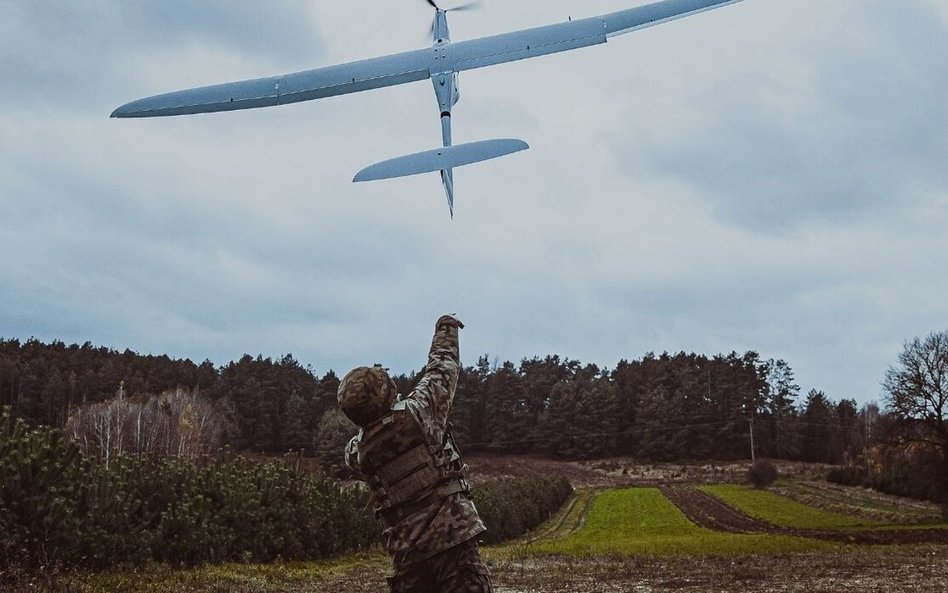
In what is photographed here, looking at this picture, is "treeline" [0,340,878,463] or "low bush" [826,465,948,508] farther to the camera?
"treeline" [0,340,878,463]

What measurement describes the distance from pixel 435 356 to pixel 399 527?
3.10 feet

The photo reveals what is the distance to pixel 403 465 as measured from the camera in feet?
14.1

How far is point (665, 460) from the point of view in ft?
313

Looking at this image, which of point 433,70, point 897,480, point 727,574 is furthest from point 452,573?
point 897,480

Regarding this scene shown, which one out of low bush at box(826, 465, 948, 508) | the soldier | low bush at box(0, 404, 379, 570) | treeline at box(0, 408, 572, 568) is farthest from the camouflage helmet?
low bush at box(826, 465, 948, 508)

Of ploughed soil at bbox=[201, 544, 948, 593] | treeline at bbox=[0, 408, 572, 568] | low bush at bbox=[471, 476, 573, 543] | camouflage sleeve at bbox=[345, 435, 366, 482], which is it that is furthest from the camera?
low bush at bbox=[471, 476, 573, 543]

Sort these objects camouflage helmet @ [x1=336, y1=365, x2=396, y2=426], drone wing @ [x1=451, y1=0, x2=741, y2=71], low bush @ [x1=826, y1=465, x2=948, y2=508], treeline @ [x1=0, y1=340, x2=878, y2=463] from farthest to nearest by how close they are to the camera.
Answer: treeline @ [x1=0, y1=340, x2=878, y2=463], low bush @ [x1=826, y1=465, x2=948, y2=508], drone wing @ [x1=451, y1=0, x2=741, y2=71], camouflage helmet @ [x1=336, y1=365, x2=396, y2=426]

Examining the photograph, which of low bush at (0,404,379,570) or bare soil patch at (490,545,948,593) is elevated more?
low bush at (0,404,379,570)

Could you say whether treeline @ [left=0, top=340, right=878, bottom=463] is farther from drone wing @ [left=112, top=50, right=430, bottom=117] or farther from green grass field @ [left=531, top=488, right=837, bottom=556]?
drone wing @ [left=112, top=50, right=430, bottom=117]

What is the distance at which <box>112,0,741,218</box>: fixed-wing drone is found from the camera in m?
19.8

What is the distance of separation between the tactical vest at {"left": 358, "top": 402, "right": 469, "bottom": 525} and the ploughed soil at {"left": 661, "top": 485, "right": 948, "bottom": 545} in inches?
1192

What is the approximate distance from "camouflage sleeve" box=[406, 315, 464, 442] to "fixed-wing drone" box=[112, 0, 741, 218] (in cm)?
1521

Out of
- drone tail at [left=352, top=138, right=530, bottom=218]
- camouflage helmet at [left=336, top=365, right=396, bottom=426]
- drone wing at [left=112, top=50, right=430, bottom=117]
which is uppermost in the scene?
drone wing at [left=112, top=50, right=430, bottom=117]

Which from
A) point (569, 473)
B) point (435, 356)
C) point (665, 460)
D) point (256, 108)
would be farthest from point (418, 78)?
point (665, 460)
